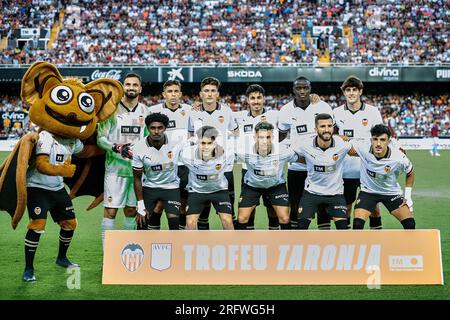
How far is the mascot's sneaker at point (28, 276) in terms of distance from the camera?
5875 millimetres

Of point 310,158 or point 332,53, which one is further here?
point 332,53

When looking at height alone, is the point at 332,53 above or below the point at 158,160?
above

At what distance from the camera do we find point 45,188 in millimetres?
5992

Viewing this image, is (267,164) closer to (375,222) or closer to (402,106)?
(375,222)

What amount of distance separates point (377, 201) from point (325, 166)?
746 millimetres

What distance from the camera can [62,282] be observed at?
586 centimetres

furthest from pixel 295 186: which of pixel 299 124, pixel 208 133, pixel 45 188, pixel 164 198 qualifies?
pixel 45 188

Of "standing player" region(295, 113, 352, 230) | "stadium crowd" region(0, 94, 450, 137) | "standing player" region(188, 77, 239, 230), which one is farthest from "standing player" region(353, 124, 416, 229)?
"stadium crowd" region(0, 94, 450, 137)
